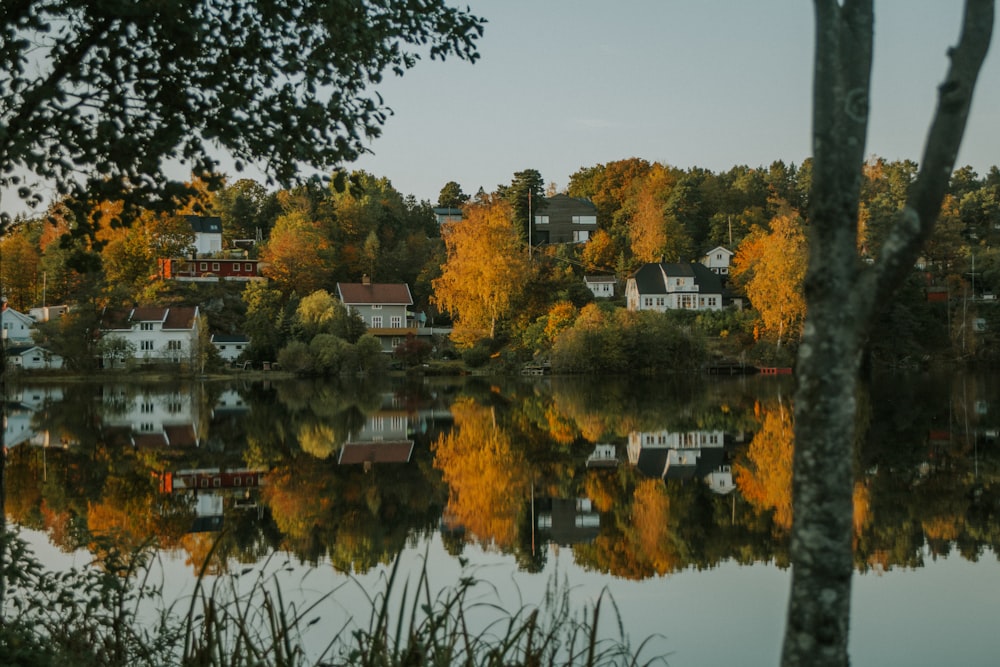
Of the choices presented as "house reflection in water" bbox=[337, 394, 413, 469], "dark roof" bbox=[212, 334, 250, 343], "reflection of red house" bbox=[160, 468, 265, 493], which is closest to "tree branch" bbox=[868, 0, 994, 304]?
"reflection of red house" bbox=[160, 468, 265, 493]

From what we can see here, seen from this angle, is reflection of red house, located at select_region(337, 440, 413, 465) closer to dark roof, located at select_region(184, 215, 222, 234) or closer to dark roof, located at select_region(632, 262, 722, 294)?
dark roof, located at select_region(632, 262, 722, 294)

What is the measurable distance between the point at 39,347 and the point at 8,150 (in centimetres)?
5991

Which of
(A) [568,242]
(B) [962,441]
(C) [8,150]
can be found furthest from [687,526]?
(A) [568,242]

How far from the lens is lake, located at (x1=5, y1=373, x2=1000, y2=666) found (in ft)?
31.8

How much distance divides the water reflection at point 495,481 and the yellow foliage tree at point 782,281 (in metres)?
27.0

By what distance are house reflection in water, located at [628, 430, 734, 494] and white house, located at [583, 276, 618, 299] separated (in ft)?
169

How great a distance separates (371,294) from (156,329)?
1669cm

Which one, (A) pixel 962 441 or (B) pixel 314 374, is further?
(B) pixel 314 374

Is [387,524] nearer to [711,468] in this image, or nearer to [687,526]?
[687,526]

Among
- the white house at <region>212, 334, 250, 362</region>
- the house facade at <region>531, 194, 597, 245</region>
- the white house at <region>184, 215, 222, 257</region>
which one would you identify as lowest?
the white house at <region>212, 334, 250, 362</region>

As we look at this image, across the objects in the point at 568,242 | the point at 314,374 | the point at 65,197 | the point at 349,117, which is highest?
the point at 568,242

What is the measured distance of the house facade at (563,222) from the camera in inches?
3647

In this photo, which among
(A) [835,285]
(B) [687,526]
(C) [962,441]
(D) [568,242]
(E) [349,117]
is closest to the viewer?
(A) [835,285]

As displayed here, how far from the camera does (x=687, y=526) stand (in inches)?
536
